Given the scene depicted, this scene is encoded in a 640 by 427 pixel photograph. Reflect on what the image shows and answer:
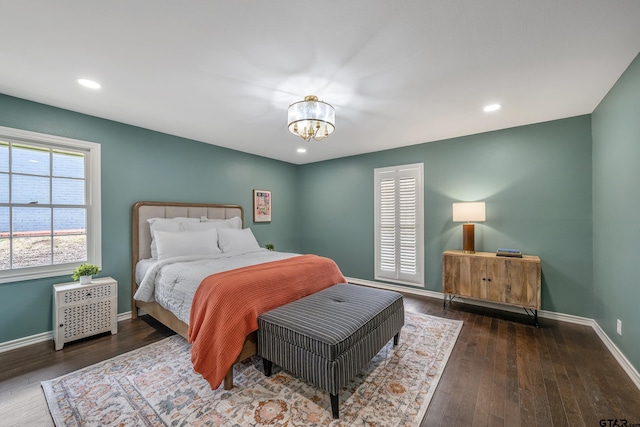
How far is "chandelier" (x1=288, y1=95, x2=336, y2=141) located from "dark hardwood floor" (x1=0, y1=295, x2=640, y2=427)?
93.9 inches

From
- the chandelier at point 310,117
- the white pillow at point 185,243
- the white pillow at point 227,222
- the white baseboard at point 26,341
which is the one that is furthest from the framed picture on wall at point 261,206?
the white baseboard at point 26,341

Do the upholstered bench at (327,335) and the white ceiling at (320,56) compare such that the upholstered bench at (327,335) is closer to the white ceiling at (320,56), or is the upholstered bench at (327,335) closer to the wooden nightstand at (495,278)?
the wooden nightstand at (495,278)

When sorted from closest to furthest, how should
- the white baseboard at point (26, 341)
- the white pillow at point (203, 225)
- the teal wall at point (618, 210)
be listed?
the teal wall at point (618, 210) → the white baseboard at point (26, 341) → the white pillow at point (203, 225)

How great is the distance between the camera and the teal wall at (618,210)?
80.0 inches

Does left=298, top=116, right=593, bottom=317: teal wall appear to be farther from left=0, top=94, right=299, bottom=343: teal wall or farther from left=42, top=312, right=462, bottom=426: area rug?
left=0, top=94, right=299, bottom=343: teal wall

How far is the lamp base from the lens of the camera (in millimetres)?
3527

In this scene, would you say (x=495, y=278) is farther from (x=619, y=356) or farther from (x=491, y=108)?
(x=491, y=108)

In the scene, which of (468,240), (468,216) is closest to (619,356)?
(468,240)

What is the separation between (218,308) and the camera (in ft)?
6.53

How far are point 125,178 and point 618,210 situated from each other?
17.3ft

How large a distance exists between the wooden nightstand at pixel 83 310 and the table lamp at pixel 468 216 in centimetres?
429

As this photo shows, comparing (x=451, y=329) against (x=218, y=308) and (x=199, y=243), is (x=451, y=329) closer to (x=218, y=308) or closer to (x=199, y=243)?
(x=218, y=308)

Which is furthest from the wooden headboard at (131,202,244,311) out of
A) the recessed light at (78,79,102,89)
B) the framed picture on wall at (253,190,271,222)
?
the recessed light at (78,79,102,89)

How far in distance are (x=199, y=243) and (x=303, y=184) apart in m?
2.87
